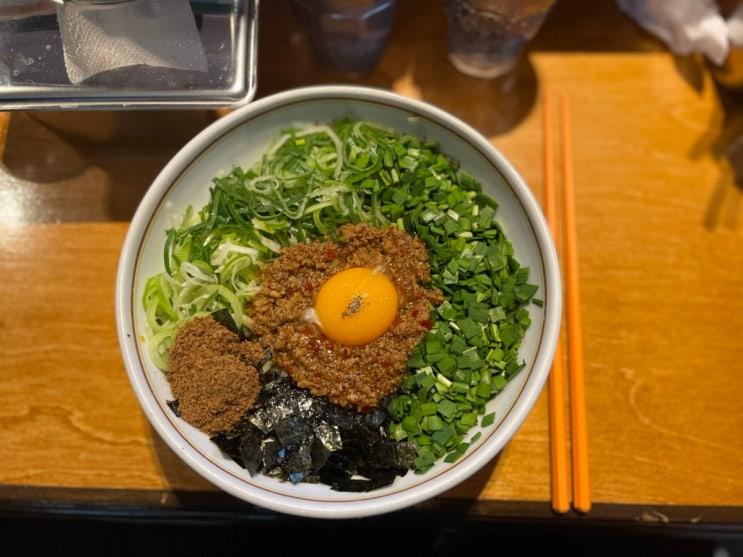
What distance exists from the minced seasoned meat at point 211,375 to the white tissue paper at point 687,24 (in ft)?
7.05

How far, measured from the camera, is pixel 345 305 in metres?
1.71

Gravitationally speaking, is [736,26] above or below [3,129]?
above

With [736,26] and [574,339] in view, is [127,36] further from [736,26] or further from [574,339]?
[736,26]

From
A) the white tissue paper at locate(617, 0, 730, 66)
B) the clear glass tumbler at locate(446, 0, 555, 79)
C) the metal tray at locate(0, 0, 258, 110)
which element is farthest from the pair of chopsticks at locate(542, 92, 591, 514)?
the metal tray at locate(0, 0, 258, 110)

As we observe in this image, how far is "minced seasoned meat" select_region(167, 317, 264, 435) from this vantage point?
1.57m

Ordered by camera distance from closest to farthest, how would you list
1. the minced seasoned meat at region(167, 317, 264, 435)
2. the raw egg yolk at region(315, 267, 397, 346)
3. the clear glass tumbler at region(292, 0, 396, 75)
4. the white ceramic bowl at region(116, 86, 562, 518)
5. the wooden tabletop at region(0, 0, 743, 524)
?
the white ceramic bowl at region(116, 86, 562, 518)
the minced seasoned meat at region(167, 317, 264, 435)
the raw egg yolk at region(315, 267, 397, 346)
the wooden tabletop at region(0, 0, 743, 524)
the clear glass tumbler at region(292, 0, 396, 75)

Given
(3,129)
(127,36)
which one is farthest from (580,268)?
(3,129)

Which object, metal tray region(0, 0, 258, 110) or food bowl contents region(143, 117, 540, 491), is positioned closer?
food bowl contents region(143, 117, 540, 491)

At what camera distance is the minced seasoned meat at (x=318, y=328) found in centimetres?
165

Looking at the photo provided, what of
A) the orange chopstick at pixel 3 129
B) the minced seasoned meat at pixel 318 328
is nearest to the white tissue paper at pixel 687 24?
the minced seasoned meat at pixel 318 328

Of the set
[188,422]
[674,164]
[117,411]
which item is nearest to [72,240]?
[117,411]

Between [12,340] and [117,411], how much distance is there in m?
0.47

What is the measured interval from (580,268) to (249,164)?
128 centimetres

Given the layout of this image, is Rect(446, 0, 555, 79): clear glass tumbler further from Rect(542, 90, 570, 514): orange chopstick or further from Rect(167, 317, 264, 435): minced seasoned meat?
Rect(167, 317, 264, 435): minced seasoned meat
